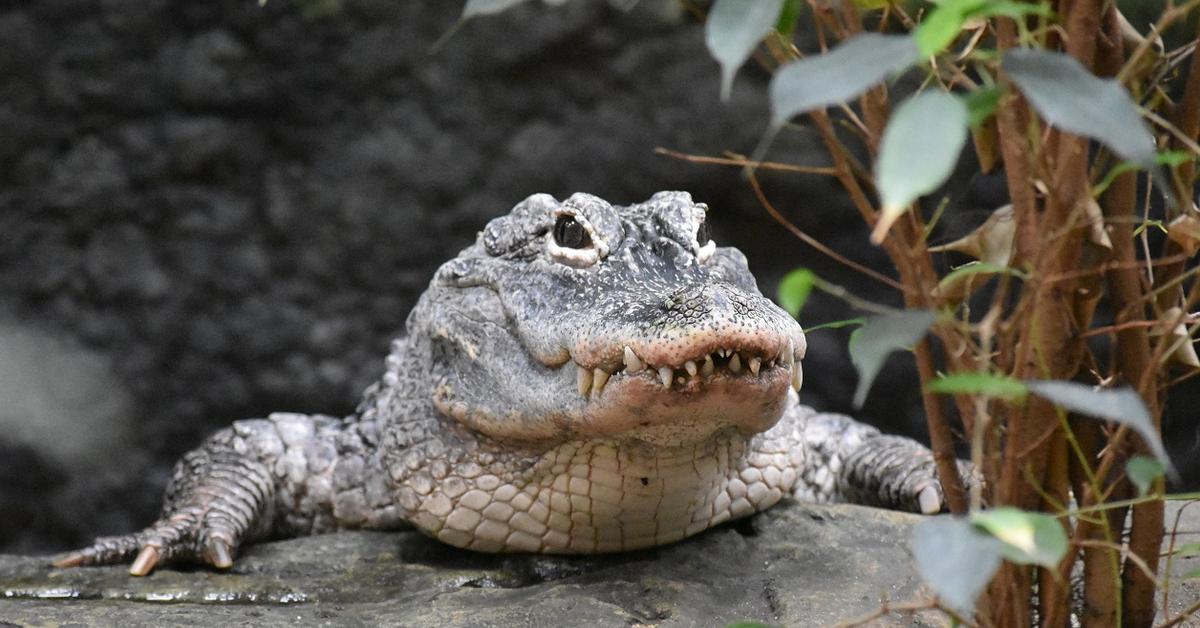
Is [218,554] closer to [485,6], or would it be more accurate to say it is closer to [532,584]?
[532,584]

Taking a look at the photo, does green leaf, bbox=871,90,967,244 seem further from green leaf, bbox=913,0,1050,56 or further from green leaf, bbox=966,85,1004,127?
green leaf, bbox=966,85,1004,127

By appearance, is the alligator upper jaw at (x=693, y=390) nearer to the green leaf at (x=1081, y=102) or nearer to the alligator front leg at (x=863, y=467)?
the alligator front leg at (x=863, y=467)

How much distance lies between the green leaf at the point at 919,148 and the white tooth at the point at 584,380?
1.29m

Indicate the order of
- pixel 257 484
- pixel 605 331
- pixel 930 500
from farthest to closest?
1. pixel 257 484
2. pixel 930 500
3. pixel 605 331

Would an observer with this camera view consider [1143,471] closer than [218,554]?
Yes

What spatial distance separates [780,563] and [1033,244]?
1239mm

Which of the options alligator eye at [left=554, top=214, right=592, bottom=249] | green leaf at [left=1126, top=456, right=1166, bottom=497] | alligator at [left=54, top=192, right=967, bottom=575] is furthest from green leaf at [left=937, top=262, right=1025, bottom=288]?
alligator eye at [left=554, top=214, right=592, bottom=249]

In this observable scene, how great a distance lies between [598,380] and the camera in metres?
2.31

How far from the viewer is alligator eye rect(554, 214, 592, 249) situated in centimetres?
265

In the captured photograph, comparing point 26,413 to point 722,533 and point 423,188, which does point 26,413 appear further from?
point 722,533

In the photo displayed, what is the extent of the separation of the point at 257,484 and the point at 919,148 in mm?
2627

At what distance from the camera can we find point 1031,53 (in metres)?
1.16

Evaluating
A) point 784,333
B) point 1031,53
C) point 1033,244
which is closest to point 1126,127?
point 1031,53

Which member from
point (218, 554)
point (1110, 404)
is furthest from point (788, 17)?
point (218, 554)
